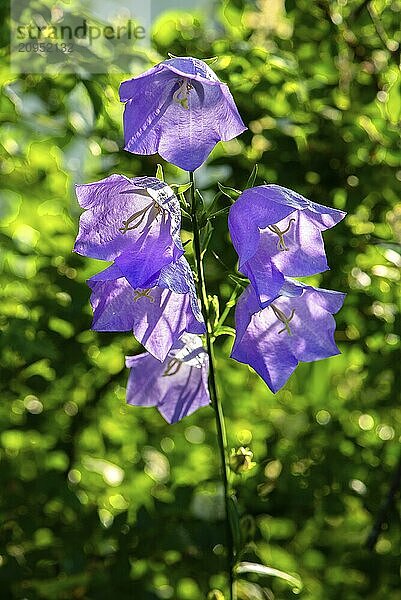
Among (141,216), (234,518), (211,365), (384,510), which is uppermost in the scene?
(141,216)

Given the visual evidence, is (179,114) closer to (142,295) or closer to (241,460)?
(142,295)

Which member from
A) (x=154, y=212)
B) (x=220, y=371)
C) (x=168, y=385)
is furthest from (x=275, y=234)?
(x=220, y=371)

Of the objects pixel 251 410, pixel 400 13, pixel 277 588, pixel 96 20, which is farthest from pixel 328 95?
pixel 277 588

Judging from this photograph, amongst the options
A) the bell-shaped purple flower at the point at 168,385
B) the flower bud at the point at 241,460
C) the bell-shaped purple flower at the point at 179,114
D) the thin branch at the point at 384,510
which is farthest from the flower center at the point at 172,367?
the thin branch at the point at 384,510

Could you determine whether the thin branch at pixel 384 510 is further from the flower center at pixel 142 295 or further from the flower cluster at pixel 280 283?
the flower center at pixel 142 295

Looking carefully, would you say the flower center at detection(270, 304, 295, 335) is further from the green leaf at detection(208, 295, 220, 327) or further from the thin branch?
the thin branch
